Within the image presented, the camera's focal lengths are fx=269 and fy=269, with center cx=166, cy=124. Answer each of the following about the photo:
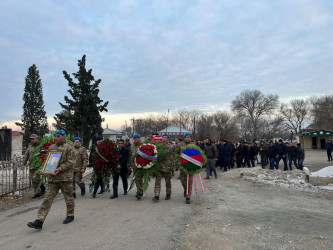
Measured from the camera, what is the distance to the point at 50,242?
459 cm

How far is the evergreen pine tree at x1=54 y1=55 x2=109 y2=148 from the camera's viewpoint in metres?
25.0

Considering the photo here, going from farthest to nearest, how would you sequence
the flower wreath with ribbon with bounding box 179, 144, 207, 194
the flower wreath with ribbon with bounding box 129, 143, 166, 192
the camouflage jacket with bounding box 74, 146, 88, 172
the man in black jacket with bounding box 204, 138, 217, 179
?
the man in black jacket with bounding box 204, 138, 217, 179 < the camouflage jacket with bounding box 74, 146, 88, 172 < the flower wreath with ribbon with bounding box 129, 143, 166, 192 < the flower wreath with ribbon with bounding box 179, 144, 207, 194

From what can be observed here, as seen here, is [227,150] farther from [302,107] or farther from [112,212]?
[302,107]

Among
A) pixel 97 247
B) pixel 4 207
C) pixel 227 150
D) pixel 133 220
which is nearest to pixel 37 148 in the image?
pixel 4 207

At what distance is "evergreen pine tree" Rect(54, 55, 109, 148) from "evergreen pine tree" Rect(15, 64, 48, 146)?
1391 centimetres

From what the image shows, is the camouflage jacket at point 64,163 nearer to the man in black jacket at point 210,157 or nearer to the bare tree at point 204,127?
the man in black jacket at point 210,157

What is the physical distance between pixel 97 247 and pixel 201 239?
5.82ft

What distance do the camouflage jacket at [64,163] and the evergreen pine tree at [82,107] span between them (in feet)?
64.6

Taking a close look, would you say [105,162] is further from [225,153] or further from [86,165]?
[225,153]

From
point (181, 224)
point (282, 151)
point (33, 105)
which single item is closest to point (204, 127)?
point (33, 105)

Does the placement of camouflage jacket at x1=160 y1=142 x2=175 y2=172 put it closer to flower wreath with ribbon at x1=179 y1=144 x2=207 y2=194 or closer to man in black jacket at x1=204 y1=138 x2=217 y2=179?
flower wreath with ribbon at x1=179 y1=144 x2=207 y2=194

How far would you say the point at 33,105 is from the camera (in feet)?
124

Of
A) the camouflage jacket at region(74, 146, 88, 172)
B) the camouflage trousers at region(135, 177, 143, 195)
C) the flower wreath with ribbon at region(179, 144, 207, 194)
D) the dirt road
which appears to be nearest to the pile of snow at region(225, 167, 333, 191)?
the dirt road

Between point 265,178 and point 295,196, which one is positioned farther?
point 265,178
